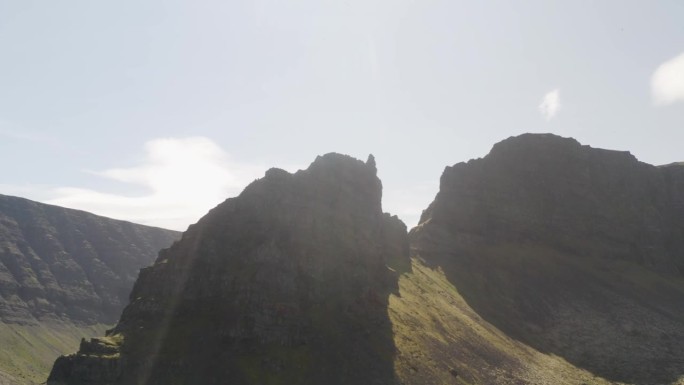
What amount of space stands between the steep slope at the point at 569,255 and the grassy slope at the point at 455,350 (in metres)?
9.20

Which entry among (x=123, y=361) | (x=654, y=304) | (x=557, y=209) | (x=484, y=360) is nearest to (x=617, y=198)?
(x=557, y=209)

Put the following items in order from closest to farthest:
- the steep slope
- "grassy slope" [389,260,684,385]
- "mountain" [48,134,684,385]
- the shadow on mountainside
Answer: "mountain" [48,134,684,385] → "grassy slope" [389,260,684,385] → the shadow on mountainside → the steep slope

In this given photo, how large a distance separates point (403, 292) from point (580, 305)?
5978 centimetres

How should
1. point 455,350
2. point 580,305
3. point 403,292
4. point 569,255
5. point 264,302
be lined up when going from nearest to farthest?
point 264,302 → point 455,350 → point 403,292 → point 580,305 → point 569,255

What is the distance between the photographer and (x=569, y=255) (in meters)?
172

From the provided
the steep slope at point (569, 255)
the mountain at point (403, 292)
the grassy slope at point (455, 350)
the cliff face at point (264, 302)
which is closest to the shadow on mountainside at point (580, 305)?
the steep slope at point (569, 255)

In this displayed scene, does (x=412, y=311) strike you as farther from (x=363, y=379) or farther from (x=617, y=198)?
(x=617, y=198)

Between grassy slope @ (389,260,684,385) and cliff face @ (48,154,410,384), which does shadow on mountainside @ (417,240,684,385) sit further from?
cliff face @ (48,154,410,384)

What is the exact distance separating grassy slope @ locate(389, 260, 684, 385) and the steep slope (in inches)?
362

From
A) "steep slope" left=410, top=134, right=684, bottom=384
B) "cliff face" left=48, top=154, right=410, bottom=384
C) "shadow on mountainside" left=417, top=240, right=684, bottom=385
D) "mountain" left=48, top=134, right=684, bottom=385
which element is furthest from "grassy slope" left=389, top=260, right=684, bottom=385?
"steep slope" left=410, top=134, right=684, bottom=384

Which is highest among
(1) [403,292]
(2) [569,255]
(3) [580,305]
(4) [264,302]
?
(2) [569,255]

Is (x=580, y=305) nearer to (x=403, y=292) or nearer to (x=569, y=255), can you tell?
(x=569, y=255)

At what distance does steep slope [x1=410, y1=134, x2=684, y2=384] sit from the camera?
122938 mm

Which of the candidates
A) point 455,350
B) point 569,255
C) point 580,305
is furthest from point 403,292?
point 569,255
